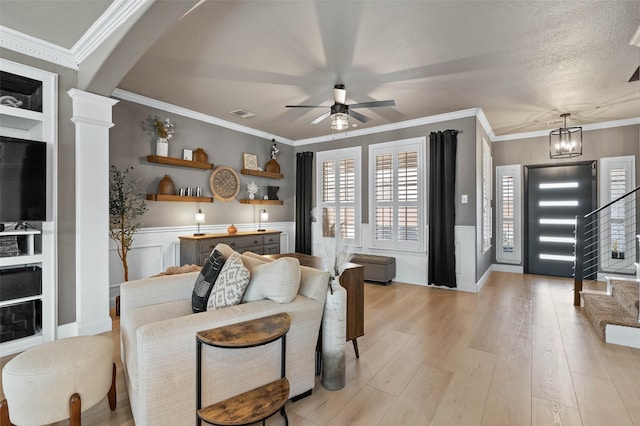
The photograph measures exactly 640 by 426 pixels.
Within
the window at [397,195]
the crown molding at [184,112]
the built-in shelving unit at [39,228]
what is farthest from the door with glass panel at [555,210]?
the built-in shelving unit at [39,228]

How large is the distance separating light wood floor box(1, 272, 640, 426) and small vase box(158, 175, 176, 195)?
183 cm

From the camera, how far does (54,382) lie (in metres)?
1.60

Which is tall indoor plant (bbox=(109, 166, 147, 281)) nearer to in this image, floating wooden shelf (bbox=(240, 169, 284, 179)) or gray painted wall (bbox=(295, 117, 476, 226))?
floating wooden shelf (bbox=(240, 169, 284, 179))

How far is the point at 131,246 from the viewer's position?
4.15 metres

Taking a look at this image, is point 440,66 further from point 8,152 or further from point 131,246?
point 131,246

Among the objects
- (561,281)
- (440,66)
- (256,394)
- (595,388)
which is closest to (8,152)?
(256,394)

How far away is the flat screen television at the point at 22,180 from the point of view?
2.60 m

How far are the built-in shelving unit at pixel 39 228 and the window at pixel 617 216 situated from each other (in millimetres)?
7897

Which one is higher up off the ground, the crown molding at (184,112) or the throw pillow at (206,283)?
the crown molding at (184,112)

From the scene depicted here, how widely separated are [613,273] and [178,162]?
7456 mm

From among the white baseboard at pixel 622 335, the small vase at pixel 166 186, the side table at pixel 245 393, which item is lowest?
the white baseboard at pixel 622 335

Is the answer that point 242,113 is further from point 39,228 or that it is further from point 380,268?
point 380,268

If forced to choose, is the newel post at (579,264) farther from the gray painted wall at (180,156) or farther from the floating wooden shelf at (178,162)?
the floating wooden shelf at (178,162)

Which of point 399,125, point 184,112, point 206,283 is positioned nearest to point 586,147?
point 399,125
